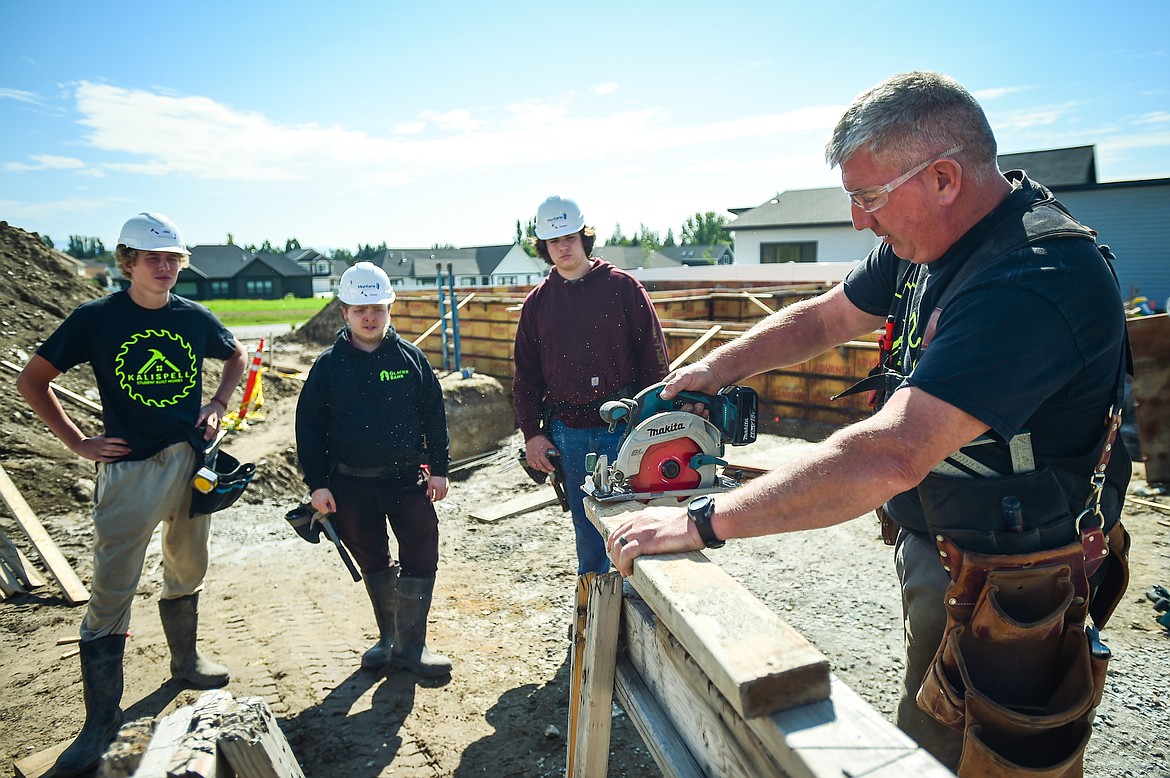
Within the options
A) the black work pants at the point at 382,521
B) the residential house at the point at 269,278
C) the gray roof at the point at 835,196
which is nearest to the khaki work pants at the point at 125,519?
the black work pants at the point at 382,521

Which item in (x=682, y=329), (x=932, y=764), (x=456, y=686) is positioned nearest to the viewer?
(x=932, y=764)

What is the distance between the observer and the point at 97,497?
330 cm

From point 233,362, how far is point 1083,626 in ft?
13.2

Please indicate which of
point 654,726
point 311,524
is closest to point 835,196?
point 311,524

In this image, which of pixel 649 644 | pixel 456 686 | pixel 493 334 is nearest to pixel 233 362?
pixel 456 686

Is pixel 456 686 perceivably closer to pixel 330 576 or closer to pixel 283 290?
pixel 330 576

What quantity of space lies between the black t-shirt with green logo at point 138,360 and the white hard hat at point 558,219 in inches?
74.3

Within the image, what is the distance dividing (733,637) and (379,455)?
2.69 m

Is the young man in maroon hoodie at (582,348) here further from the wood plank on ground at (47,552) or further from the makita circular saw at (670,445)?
the wood plank on ground at (47,552)

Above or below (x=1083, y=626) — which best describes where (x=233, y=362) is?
above

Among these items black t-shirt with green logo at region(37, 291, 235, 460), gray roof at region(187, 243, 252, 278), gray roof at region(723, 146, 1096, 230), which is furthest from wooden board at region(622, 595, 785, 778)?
gray roof at region(187, 243, 252, 278)

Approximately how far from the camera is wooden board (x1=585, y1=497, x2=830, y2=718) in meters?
1.17

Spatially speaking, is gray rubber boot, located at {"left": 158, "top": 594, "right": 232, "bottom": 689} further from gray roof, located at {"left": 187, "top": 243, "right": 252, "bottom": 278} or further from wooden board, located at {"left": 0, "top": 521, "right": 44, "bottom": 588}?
gray roof, located at {"left": 187, "top": 243, "right": 252, "bottom": 278}

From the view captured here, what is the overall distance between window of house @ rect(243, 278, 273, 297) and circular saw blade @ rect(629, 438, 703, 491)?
68129 millimetres
